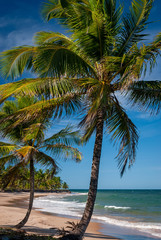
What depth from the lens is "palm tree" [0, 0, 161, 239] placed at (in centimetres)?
551

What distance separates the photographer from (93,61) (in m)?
6.46

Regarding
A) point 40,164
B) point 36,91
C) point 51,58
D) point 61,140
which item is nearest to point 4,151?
point 40,164

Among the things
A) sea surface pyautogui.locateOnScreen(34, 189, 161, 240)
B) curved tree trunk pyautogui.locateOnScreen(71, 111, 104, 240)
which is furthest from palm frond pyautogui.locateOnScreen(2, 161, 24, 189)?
sea surface pyautogui.locateOnScreen(34, 189, 161, 240)

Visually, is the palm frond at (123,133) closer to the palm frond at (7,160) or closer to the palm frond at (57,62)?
the palm frond at (57,62)

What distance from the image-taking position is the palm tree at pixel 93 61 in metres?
5.51

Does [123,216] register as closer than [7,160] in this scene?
No

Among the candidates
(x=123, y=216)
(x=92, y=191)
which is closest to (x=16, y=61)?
(x=92, y=191)

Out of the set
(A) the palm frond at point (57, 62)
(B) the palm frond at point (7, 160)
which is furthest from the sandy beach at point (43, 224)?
(A) the palm frond at point (57, 62)

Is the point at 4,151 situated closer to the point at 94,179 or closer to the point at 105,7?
the point at 94,179

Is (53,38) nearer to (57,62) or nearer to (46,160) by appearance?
(57,62)

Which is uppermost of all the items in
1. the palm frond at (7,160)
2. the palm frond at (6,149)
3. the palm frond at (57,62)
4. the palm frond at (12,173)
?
the palm frond at (57,62)

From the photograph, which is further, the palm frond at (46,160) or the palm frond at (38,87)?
the palm frond at (46,160)

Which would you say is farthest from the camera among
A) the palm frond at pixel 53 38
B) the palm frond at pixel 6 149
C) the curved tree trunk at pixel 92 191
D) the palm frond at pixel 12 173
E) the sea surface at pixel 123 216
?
the sea surface at pixel 123 216

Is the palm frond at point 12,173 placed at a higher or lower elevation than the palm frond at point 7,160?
lower
